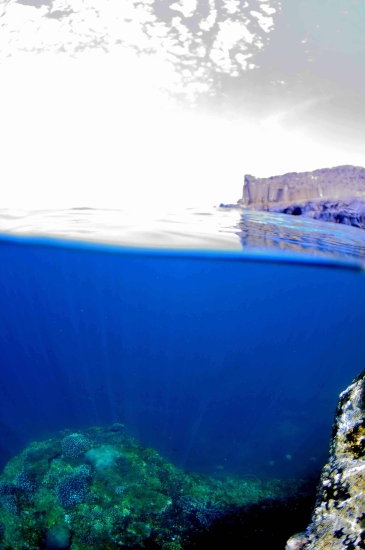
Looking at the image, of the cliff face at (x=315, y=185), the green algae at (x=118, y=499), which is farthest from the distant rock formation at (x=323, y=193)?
the green algae at (x=118, y=499)

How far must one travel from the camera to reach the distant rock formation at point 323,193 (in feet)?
39.0

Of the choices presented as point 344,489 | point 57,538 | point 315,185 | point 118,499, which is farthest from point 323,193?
point 57,538

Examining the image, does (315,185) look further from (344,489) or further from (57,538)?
(57,538)

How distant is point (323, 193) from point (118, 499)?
40.3 feet

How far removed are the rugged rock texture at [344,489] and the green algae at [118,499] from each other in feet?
18.5

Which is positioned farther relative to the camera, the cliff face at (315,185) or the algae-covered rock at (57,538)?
the cliff face at (315,185)

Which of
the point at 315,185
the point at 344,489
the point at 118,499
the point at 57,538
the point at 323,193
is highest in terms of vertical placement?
the point at 315,185

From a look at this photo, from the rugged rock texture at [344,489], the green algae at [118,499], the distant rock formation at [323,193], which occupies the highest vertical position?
the distant rock formation at [323,193]

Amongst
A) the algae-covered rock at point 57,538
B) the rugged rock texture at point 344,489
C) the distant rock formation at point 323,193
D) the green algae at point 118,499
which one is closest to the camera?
the rugged rock texture at point 344,489

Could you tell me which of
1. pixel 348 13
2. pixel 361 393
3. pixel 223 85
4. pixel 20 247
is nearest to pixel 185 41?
pixel 223 85

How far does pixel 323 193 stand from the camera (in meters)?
12.5

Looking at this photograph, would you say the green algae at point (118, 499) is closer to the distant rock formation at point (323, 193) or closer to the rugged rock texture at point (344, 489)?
the rugged rock texture at point (344, 489)

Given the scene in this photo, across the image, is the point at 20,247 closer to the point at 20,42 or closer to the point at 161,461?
the point at 20,42

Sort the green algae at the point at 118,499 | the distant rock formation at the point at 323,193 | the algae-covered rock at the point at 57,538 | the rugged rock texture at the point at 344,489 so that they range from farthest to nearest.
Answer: the distant rock formation at the point at 323,193 → the green algae at the point at 118,499 → the algae-covered rock at the point at 57,538 → the rugged rock texture at the point at 344,489
